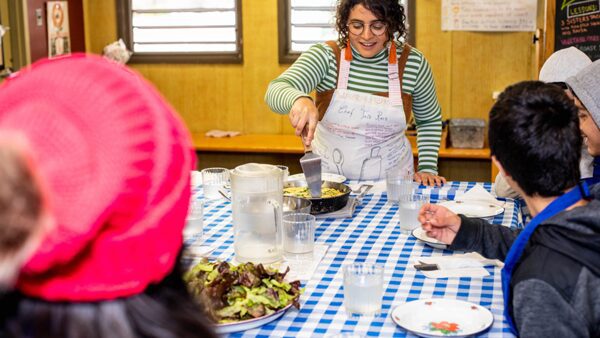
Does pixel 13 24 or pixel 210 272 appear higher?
pixel 13 24

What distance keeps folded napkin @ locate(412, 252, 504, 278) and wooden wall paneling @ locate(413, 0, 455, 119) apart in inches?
121

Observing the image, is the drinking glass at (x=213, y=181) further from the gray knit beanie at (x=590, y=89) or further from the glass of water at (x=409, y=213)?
the gray knit beanie at (x=590, y=89)

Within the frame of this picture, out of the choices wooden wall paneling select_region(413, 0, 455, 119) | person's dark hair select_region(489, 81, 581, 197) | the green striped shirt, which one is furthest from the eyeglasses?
wooden wall paneling select_region(413, 0, 455, 119)

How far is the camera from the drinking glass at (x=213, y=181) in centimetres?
297

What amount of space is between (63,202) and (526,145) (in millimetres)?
1194

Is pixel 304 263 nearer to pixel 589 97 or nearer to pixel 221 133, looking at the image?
pixel 589 97

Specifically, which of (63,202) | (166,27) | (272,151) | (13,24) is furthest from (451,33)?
(63,202)

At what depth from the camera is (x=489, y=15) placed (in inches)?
194

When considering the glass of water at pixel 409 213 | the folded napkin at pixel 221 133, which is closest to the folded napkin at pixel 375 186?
the glass of water at pixel 409 213

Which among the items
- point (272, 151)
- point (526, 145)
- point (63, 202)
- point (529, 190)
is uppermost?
point (63, 202)

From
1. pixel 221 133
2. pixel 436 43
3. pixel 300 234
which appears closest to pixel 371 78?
pixel 300 234

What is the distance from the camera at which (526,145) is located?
1.63 metres

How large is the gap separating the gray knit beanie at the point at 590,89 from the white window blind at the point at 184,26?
346 centimetres

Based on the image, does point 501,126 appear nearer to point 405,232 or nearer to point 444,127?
point 405,232
